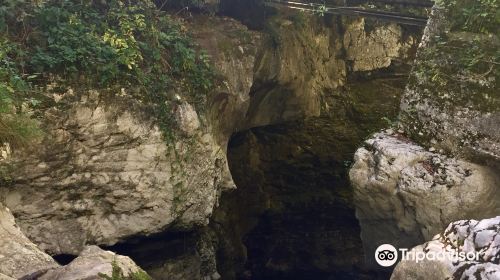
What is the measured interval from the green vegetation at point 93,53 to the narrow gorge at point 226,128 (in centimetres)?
3

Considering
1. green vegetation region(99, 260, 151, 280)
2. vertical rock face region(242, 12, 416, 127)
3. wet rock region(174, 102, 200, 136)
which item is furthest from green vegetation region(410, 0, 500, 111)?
green vegetation region(99, 260, 151, 280)

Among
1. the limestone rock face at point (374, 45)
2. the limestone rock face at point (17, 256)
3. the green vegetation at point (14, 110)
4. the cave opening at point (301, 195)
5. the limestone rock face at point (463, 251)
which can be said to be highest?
the limestone rock face at point (374, 45)

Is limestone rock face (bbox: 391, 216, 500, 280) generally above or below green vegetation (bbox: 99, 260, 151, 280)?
above

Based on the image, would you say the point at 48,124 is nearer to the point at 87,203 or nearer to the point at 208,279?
the point at 87,203

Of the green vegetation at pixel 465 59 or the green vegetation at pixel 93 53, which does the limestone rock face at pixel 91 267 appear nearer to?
the green vegetation at pixel 93 53

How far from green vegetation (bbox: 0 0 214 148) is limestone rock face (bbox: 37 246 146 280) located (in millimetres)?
2383

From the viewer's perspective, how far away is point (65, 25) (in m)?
6.74

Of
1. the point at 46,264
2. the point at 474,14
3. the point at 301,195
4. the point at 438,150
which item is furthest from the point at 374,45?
the point at 46,264

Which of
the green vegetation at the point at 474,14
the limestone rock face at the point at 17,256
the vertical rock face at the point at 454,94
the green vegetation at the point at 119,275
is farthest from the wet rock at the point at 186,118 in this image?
the green vegetation at the point at 474,14

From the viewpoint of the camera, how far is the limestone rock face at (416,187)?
6133 mm

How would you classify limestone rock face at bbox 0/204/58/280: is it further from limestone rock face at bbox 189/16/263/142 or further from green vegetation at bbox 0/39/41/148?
limestone rock face at bbox 189/16/263/142

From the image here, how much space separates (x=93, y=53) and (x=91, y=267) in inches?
149

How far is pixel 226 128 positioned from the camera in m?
9.45

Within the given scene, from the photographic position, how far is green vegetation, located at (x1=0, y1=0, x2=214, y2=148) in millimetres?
6215
